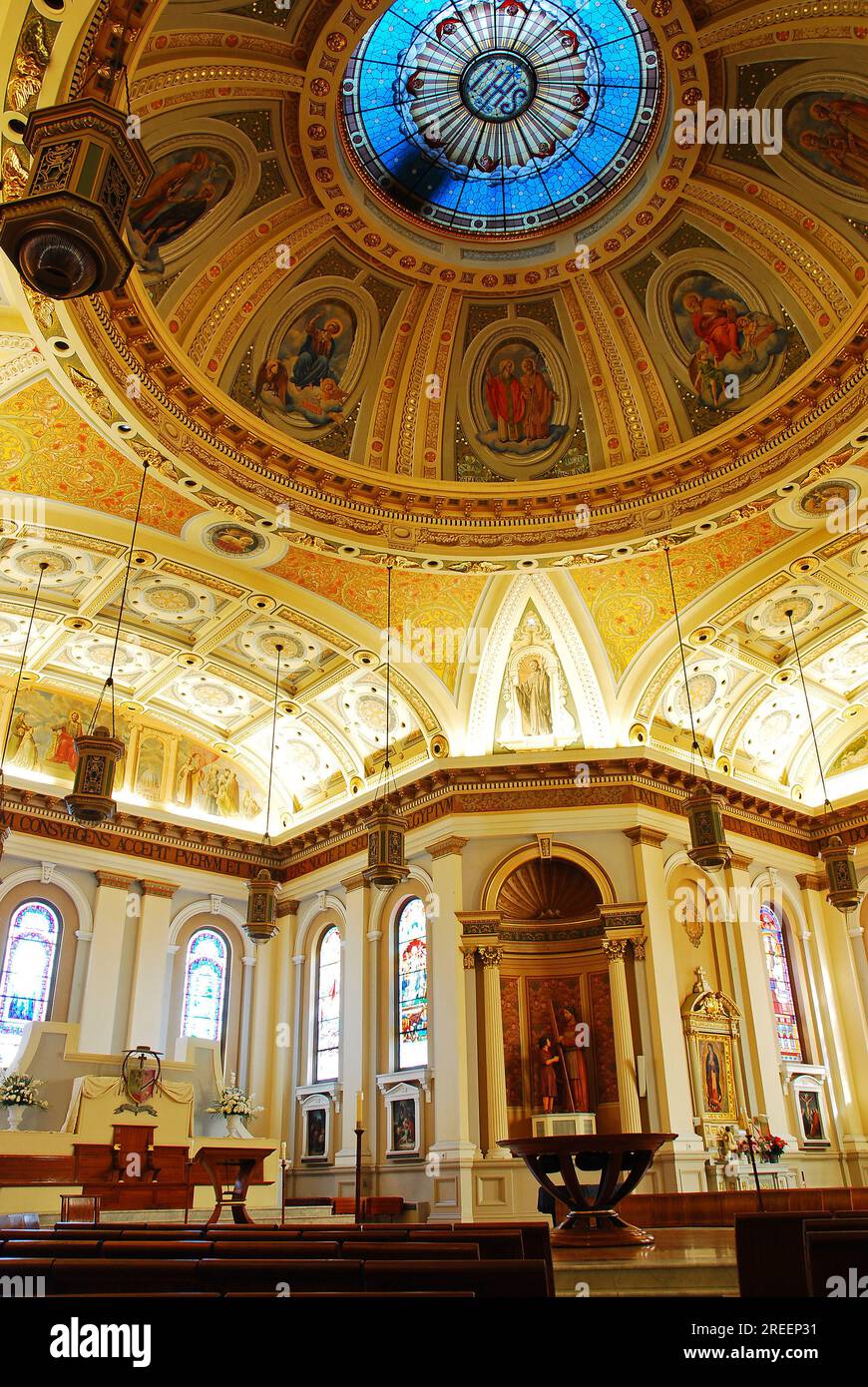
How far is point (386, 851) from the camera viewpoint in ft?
45.9

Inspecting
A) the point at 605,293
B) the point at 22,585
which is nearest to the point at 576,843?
the point at 605,293

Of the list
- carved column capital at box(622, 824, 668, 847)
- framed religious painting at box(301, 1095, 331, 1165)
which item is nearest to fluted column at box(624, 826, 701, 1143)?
carved column capital at box(622, 824, 668, 847)

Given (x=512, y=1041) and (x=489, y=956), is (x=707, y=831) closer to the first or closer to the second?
(x=489, y=956)

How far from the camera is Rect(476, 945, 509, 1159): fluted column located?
15188 mm

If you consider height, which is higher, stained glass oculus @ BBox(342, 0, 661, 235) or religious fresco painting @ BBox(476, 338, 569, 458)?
stained glass oculus @ BBox(342, 0, 661, 235)

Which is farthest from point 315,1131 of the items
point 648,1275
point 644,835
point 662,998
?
point 648,1275

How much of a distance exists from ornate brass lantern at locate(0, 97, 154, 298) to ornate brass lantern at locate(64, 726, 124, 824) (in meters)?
6.90

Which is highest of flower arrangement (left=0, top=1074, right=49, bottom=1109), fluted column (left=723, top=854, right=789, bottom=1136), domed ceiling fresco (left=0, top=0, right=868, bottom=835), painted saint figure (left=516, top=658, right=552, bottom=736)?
domed ceiling fresco (left=0, top=0, right=868, bottom=835)

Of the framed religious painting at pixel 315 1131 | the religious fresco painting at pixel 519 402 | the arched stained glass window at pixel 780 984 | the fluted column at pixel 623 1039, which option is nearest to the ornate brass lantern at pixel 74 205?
the religious fresco painting at pixel 519 402

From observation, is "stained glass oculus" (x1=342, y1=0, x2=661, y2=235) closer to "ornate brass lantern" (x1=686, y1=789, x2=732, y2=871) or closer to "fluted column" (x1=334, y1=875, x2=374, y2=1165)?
"ornate brass lantern" (x1=686, y1=789, x2=732, y2=871)

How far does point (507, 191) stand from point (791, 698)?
11.3 m

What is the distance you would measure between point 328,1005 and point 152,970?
3.65 m

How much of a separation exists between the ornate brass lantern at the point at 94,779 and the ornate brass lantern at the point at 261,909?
15.5ft

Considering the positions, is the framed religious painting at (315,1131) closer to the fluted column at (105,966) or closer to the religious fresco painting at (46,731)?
the fluted column at (105,966)
